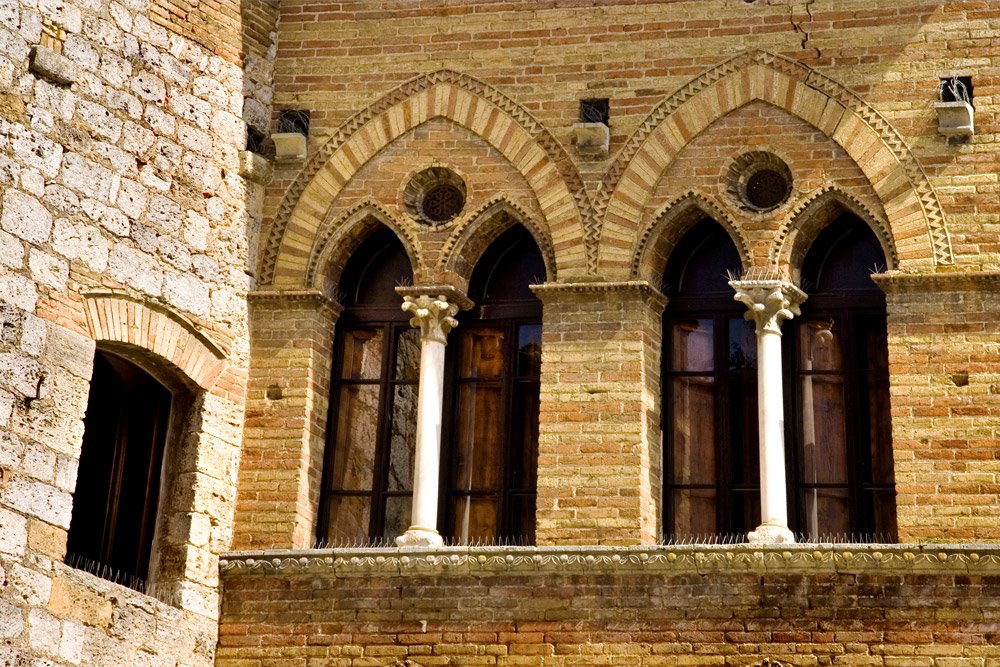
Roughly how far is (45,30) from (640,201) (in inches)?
165

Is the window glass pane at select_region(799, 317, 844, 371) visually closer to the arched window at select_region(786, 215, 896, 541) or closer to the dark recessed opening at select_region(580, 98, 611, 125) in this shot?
the arched window at select_region(786, 215, 896, 541)

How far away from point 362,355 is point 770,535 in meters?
3.35

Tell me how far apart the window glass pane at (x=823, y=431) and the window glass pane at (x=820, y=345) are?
9 centimetres

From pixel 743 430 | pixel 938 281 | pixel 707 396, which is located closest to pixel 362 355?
pixel 707 396

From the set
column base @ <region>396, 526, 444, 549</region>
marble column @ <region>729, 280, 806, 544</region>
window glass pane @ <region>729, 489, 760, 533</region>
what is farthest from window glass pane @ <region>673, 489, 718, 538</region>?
column base @ <region>396, 526, 444, 549</region>

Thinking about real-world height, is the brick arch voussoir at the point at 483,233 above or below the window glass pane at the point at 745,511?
above

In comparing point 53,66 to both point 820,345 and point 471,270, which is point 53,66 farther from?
point 820,345

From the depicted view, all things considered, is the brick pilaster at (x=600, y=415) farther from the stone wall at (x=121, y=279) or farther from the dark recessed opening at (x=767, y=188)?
the stone wall at (x=121, y=279)

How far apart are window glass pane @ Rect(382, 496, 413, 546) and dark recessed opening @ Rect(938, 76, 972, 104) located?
4.62 m

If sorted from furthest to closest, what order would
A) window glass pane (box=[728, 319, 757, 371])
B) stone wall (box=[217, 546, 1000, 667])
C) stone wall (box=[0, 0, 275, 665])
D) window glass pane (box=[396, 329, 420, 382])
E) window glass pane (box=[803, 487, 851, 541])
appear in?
window glass pane (box=[396, 329, 420, 382]) → window glass pane (box=[728, 319, 757, 371]) → window glass pane (box=[803, 487, 851, 541]) → stone wall (box=[217, 546, 1000, 667]) → stone wall (box=[0, 0, 275, 665])

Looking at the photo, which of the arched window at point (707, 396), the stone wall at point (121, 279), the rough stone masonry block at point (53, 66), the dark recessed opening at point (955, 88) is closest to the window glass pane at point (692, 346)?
the arched window at point (707, 396)

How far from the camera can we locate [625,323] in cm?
1311

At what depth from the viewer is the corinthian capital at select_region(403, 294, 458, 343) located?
13430 mm

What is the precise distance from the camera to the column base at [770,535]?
12.3 metres
